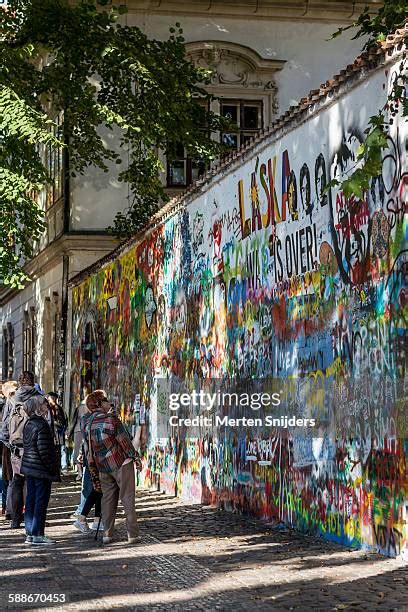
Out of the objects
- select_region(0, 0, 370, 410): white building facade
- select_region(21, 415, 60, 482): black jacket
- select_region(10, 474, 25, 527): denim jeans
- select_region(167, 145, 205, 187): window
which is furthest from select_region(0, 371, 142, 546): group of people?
select_region(167, 145, 205, 187): window

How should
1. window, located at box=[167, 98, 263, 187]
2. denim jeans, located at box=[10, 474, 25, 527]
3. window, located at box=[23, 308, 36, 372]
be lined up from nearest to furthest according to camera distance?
denim jeans, located at box=[10, 474, 25, 527] → window, located at box=[167, 98, 263, 187] → window, located at box=[23, 308, 36, 372]

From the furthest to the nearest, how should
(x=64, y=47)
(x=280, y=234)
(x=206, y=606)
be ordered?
(x=64, y=47) → (x=280, y=234) → (x=206, y=606)

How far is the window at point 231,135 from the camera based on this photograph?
99.0 ft

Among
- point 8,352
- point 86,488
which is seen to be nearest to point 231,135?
point 8,352

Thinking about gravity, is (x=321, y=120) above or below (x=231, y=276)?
above

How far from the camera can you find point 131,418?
21297 millimetres

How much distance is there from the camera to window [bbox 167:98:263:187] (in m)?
30.2

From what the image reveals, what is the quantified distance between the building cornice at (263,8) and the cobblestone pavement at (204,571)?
62.7 ft

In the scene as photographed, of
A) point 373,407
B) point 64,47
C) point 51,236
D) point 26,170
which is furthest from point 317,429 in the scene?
point 51,236

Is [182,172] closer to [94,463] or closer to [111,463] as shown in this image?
[94,463]

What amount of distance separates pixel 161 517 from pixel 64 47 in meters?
11.5

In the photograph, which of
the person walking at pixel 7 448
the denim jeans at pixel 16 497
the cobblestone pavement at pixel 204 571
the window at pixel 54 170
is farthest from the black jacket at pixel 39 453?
the window at pixel 54 170

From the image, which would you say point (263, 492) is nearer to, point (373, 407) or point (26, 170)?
point (373, 407)

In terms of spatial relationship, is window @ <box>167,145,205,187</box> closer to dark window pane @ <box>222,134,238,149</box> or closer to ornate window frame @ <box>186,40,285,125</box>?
dark window pane @ <box>222,134,238,149</box>
